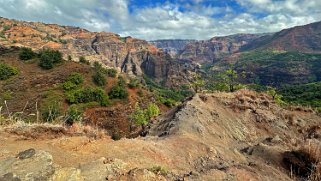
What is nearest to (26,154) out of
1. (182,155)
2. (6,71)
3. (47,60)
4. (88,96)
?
(182,155)

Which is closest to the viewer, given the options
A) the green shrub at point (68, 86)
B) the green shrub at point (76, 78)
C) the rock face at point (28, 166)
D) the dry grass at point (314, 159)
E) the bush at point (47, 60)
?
the rock face at point (28, 166)

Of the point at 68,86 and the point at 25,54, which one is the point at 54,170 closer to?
the point at 68,86

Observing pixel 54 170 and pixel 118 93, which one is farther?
pixel 118 93

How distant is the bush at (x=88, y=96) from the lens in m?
71.0

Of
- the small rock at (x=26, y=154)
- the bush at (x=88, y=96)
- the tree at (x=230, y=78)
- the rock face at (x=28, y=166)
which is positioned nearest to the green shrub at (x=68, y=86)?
the bush at (x=88, y=96)

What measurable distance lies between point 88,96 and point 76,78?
24.3ft

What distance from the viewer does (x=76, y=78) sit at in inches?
3031

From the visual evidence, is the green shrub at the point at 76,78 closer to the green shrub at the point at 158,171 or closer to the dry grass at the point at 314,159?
the dry grass at the point at 314,159

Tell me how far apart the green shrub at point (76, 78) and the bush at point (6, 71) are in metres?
13.9

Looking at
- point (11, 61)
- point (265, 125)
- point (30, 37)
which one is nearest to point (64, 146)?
point (265, 125)

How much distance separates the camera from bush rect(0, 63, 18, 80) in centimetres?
7319

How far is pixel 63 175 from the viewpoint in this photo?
7.08 metres

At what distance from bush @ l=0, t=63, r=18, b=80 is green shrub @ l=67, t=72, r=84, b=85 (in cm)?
1390

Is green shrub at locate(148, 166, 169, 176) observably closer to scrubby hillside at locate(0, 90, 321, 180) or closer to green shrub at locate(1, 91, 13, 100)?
scrubby hillside at locate(0, 90, 321, 180)
